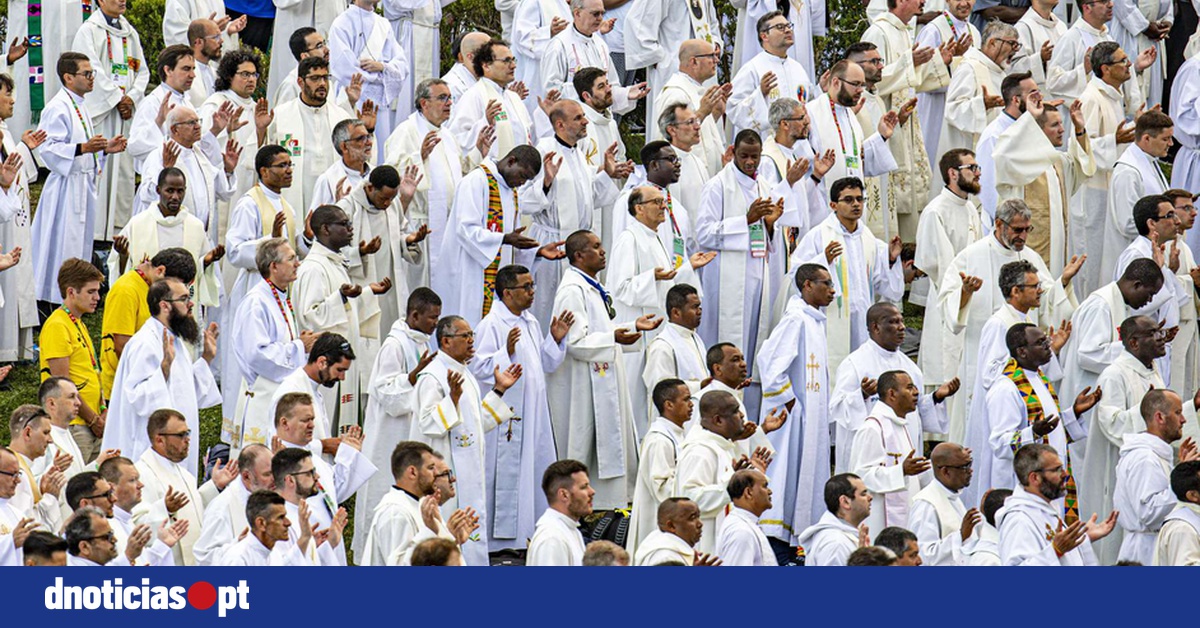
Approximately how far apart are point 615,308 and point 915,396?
2260mm

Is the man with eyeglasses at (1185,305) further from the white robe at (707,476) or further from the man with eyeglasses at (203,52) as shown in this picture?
the man with eyeglasses at (203,52)

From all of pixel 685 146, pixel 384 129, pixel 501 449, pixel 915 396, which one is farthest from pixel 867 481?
pixel 384 129

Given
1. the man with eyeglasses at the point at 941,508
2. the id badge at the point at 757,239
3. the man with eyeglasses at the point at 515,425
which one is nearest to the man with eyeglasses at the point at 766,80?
the id badge at the point at 757,239

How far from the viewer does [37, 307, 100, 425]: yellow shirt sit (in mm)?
14070

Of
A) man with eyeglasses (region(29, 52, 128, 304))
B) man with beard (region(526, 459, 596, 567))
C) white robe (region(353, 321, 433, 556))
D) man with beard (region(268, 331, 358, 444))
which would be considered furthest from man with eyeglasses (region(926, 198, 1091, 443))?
man with eyeglasses (region(29, 52, 128, 304))

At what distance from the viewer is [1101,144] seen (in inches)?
693

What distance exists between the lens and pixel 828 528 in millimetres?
12633

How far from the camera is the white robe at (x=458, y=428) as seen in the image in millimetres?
13680

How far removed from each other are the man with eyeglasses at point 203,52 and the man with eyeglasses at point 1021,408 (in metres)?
6.69

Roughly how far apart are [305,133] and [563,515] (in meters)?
5.51

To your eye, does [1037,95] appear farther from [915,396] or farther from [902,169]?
[915,396]

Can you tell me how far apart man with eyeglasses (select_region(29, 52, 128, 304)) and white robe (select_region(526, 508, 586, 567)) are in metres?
5.85

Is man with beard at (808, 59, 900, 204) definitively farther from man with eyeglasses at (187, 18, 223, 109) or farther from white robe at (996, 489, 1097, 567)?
white robe at (996, 489, 1097, 567)

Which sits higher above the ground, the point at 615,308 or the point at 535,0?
the point at 535,0
